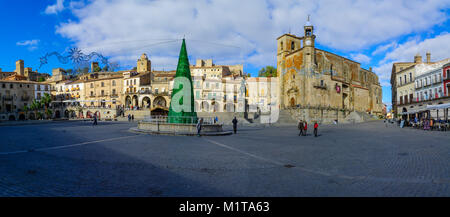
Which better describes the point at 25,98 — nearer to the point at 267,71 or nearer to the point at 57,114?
the point at 57,114

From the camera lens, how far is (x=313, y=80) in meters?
47.9

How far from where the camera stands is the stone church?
47.2 m

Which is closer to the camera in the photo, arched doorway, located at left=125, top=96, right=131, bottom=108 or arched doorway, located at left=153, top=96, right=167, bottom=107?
arched doorway, located at left=153, top=96, right=167, bottom=107

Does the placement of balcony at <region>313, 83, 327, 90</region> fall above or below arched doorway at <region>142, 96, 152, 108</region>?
above

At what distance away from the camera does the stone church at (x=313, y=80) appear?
4719 cm

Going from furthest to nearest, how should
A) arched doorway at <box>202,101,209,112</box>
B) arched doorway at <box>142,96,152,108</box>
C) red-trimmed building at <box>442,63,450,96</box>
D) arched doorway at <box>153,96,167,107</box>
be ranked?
1. arched doorway at <box>202,101,209,112</box>
2. arched doorway at <box>142,96,152,108</box>
3. arched doorway at <box>153,96,167,107</box>
4. red-trimmed building at <box>442,63,450,96</box>

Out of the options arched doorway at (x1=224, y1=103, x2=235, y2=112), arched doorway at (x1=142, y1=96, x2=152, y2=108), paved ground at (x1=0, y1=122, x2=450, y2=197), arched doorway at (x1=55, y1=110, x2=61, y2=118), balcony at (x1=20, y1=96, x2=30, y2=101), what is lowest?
paved ground at (x1=0, y1=122, x2=450, y2=197)

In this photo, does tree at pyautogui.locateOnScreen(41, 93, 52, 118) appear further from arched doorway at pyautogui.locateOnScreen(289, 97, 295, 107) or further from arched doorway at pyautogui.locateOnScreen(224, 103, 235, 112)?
arched doorway at pyautogui.locateOnScreen(289, 97, 295, 107)

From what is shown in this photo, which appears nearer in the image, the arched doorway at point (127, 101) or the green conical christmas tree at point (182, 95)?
the green conical christmas tree at point (182, 95)

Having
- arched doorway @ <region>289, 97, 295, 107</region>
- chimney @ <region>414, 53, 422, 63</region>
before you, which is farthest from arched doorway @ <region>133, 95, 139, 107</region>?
chimney @ <region>414, 53, 422, 63</region>

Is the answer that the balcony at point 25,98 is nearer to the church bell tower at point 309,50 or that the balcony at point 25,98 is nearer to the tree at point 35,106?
the tree at point 35,106

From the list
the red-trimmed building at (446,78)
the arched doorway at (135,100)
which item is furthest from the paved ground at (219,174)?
the arched doorway at (135,100)
